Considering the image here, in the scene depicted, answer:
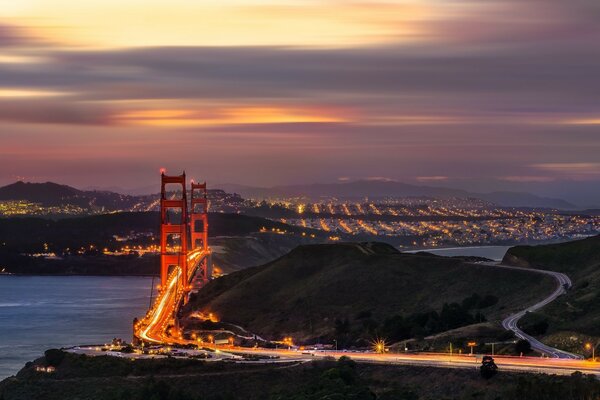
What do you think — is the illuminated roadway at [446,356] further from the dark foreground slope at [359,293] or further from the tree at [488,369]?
the dark foreground slope at [359,293]

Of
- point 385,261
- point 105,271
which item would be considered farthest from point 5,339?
point 105,271

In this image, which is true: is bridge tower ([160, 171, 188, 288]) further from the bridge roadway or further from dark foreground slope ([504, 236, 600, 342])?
dark foreground slope ([504, 236, 600, 342])

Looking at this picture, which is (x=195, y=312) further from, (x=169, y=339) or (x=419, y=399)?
(x=419, y=399)

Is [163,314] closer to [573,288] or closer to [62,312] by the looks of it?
[62,312]

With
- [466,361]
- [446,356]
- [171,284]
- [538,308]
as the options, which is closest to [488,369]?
[466,361]

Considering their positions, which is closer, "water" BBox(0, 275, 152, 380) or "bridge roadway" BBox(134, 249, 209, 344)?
"bridge roadway" BBox(134, 249, 209, 344)

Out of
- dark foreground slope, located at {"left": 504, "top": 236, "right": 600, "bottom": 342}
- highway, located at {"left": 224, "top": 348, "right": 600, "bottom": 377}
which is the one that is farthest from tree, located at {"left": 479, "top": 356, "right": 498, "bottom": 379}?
dark foreground slope, located at {"left": 504, "top": 236, "right": 600, "bottom": 342}
